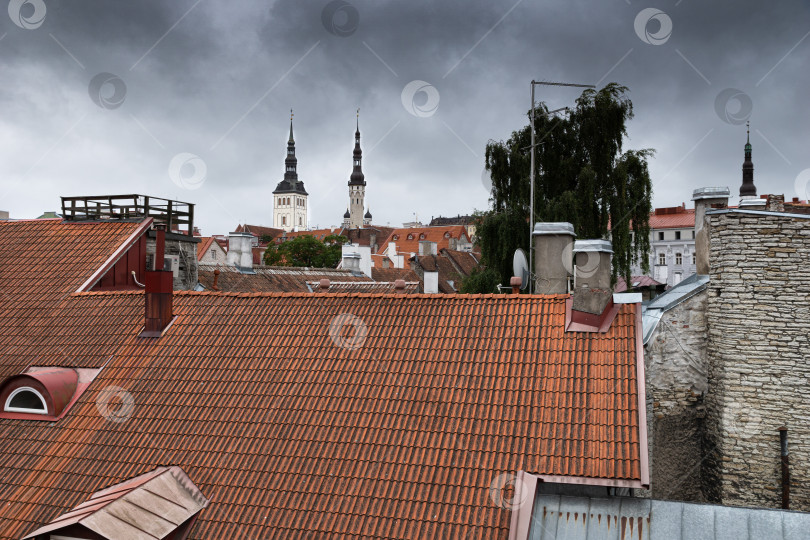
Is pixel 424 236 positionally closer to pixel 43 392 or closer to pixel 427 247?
pixel 427 247

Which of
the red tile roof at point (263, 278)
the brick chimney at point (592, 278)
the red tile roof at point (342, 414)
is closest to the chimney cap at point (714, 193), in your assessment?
the brick chimney at point (592, 278)

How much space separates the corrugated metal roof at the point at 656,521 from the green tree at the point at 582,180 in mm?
14821

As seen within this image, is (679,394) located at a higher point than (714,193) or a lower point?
lower

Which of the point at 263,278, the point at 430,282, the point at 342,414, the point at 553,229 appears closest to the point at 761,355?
the point at 553,229

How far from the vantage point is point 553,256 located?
9805mm

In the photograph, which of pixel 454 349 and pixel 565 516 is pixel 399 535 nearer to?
pixel 565 516

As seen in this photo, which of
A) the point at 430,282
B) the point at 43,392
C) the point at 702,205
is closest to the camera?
the point at 43,392

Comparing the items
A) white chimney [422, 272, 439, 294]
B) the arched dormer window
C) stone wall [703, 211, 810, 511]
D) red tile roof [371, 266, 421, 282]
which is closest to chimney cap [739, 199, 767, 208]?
stone wall [703, 211, 810, 511]

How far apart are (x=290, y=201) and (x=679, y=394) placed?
514 ft

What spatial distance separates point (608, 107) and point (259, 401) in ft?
56.3

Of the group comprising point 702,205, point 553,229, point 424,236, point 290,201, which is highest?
point 290,201

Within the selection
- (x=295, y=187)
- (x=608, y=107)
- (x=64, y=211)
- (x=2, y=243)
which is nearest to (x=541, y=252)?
(x=2, y=243)

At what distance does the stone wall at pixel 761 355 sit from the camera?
28.6 feet

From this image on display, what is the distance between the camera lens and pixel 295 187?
16250 centimetres
